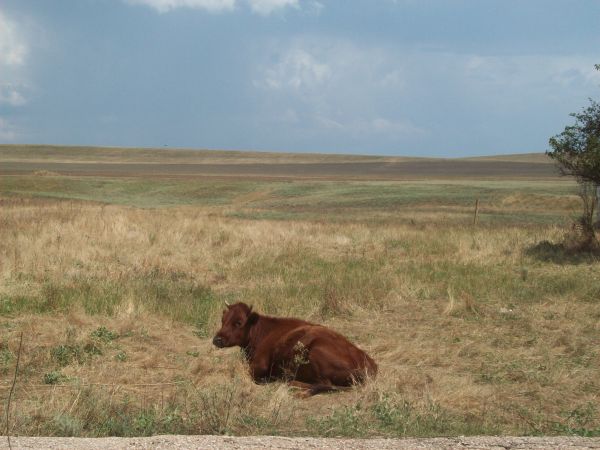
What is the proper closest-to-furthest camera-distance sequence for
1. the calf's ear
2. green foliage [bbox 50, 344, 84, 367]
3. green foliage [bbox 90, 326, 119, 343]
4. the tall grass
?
1. the tall grass
2. green foliage [bbox 50, 344, 84, 367]
3. the calf's ear
4. green foliage [bbox 90, 326, 119, 343]

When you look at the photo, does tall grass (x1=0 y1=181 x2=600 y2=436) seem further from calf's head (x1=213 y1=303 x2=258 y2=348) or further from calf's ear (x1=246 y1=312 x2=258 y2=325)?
calf's ear (x1=246 y1=312 x2=258 y2=325)

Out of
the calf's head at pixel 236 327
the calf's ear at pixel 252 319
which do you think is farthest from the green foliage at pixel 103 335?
the calf's ear at pixel 252 319

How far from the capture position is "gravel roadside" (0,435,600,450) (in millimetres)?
4949

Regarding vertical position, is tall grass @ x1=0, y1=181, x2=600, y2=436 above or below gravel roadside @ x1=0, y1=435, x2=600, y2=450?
below

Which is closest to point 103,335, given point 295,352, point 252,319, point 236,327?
point 236,327

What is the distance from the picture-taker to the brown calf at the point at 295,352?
25.3 feet

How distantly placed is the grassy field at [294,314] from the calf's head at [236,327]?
273 mm

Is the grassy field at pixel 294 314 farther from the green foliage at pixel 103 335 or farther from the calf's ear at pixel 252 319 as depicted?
the calf's ear at pixel 252 319

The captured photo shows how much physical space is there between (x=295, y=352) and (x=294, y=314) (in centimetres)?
355

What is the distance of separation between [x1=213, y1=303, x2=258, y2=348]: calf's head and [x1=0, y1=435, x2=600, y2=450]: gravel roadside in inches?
138

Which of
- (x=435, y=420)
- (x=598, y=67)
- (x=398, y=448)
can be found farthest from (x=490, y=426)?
(x=598, y=67)

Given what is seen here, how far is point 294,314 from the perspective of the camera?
1158 centimetres

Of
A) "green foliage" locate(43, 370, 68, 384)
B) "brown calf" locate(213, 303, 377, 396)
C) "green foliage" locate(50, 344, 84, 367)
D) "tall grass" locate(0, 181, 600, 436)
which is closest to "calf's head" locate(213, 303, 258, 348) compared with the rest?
"brown calf" locate(213, 303, 377, 396)

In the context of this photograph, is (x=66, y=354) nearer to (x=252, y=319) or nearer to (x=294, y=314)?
(x=252, y=319)
